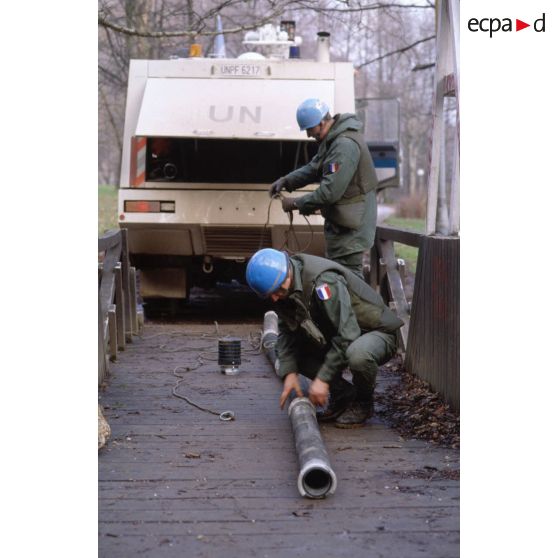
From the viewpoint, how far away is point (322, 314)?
584 centimetres

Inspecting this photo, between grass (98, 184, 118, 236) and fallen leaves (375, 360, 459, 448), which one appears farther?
grass (98, 184, 118, 236)

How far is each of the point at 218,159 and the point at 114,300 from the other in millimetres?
2530

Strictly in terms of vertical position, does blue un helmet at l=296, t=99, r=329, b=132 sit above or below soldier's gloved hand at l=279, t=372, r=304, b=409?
above

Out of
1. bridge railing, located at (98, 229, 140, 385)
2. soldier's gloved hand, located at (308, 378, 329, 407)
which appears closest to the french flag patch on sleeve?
soldier's gloved hand, located at (308, 378, 329, 407)

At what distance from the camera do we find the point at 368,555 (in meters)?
3.88

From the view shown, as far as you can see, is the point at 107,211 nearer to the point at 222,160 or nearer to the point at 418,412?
the point at 222,160

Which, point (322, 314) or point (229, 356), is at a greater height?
point (322, 314)

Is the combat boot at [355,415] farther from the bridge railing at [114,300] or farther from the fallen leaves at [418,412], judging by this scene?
the bridge railing at [114,300]

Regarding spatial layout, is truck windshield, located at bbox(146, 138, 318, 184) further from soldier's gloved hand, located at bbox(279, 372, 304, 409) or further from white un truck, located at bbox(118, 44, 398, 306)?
soldier's gloved hand, located at bbox(279, 372, 304, 409)

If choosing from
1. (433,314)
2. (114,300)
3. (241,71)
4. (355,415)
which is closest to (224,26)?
(241,71)

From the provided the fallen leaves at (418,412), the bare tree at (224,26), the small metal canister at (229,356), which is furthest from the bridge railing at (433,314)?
the bare tree at (224,26)

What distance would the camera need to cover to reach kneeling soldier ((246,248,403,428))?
5523mm

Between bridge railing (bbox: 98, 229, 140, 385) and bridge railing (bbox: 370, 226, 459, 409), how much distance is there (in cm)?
239
